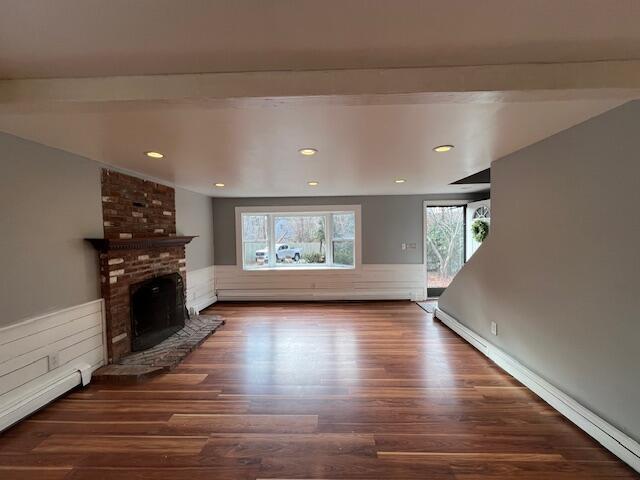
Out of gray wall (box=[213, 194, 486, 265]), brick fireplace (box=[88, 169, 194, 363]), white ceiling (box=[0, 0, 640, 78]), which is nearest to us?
white ceiling (box=[0, 0, 640, 78])

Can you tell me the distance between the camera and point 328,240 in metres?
5.58

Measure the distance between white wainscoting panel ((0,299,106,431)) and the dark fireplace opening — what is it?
372 millimetres

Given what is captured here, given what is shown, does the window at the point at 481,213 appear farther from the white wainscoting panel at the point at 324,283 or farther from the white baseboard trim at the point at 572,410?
the white baseboard trim at the point at 572,410

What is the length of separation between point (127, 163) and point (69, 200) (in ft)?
2.00

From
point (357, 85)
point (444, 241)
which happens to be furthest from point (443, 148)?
point (444, 241)

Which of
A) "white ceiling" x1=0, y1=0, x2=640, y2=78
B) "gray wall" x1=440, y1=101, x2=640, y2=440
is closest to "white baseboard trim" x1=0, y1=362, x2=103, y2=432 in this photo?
"white ceiling" x1=0, y1=0, x2=640, y2=78

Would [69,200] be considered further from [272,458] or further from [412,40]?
[412,40]

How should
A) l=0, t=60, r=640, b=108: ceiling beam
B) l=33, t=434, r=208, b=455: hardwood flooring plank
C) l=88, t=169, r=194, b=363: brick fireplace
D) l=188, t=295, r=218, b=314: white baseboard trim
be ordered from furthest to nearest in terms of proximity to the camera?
l=188, t=295, r=218, b=314: white baseboard trim < l=88, t=169, r=194, b=363: brick fireplace < l=33, t=434, r=208, b=455: hardwood flooring plank < l=0, t=60, r=640, b=108: ceiling beam

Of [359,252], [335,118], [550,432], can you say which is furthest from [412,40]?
[359,252]

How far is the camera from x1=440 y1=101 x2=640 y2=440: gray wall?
1626 millimetres

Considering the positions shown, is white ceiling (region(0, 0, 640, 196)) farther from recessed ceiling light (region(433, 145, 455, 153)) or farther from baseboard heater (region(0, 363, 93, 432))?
baseboard heater (region(0, 363, 93, 432))

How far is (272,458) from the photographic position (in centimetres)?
170

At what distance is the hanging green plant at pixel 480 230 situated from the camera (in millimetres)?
4879

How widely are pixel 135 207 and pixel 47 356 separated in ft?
5.49
